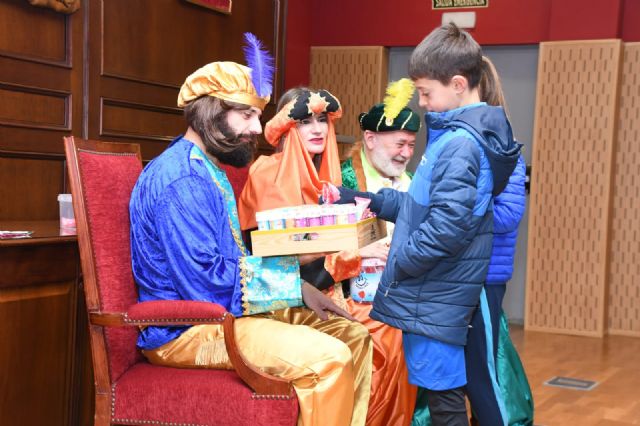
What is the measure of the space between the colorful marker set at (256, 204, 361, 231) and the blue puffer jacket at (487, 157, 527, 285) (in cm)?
62

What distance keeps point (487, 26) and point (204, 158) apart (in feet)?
17.2

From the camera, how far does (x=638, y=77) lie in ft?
22.1

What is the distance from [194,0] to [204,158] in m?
2.69

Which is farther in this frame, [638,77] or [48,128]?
[638,77]

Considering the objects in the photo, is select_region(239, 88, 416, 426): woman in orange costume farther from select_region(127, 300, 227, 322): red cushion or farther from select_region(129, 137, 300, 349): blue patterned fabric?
select_region(127, 300, 227, 322): red cushion

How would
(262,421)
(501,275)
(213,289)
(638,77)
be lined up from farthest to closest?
(638,77)
(501,275)
(213,289)
(262,421)

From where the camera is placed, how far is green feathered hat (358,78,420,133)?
324cm

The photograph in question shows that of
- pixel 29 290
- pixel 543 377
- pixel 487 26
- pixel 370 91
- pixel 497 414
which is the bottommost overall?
pixel 543 377

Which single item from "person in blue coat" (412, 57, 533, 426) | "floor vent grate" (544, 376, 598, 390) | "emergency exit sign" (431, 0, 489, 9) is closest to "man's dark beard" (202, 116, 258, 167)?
"person in blue coat" (412, 57, 533, 426)

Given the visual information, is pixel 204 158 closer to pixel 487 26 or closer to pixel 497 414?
pixel 497 414

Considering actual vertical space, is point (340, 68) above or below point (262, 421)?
above

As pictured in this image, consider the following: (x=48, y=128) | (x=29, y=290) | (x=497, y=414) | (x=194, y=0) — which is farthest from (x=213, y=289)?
(x=194, y=0)

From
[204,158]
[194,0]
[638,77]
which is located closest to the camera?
[204,158]

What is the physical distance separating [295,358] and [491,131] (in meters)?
0.83
